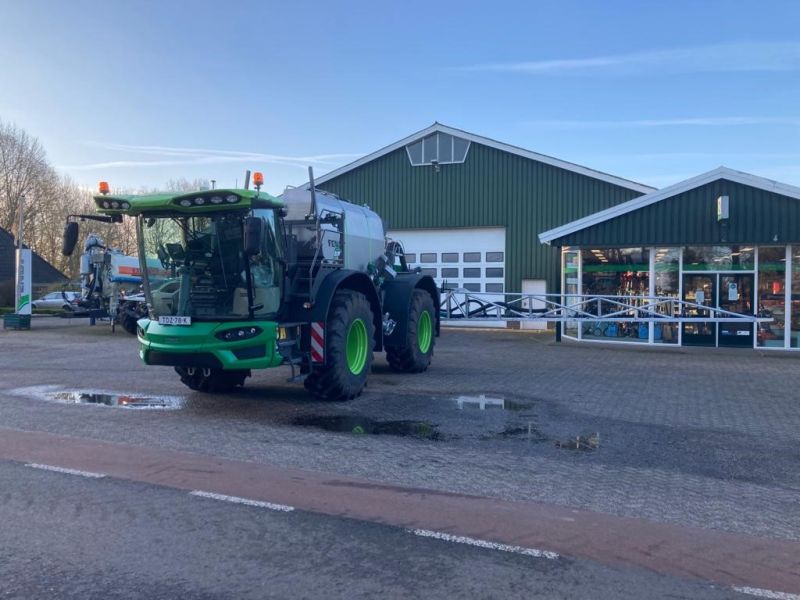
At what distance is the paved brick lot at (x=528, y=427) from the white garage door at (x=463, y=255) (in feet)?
32.2

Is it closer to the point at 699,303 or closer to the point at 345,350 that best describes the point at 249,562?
the point at 345,350

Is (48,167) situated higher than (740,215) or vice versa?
(48,167)

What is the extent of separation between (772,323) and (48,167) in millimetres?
42613

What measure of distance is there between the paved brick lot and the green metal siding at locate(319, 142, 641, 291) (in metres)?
9.48

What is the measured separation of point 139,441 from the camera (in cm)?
793

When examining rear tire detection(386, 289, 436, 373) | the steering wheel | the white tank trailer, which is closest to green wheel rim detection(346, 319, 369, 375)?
rear tire detection(386, 289, 436, 373)

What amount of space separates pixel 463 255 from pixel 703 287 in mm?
8966

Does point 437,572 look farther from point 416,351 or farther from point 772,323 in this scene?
point 772,323

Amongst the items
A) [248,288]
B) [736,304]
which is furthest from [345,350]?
[736,304]

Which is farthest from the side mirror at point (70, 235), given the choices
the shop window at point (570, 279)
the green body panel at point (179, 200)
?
the shop window at point (570, 279)

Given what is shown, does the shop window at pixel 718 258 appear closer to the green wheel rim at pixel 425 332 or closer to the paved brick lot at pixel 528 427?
the paved brick lot at pixel 528 427

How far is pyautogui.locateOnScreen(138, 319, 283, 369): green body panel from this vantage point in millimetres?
8914

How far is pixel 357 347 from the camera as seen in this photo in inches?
422

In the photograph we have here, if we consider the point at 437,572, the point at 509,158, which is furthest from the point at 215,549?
the point at 509,158
